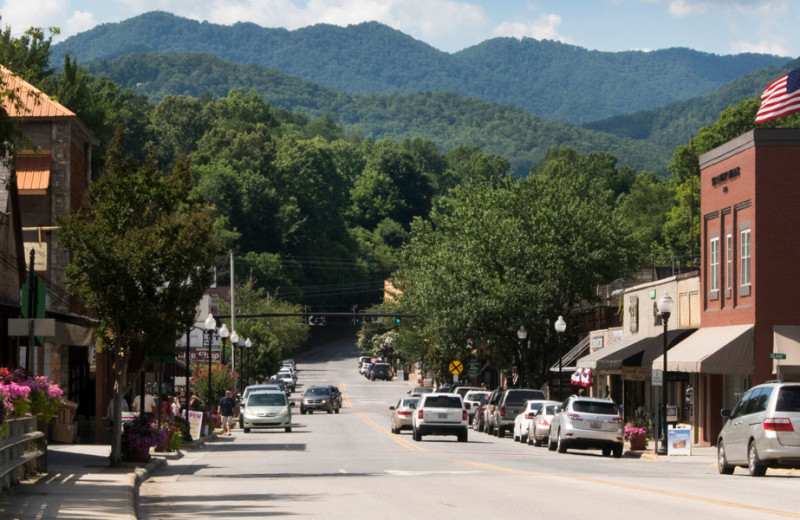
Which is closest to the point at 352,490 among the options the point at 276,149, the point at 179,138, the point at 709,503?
the point at 709,503

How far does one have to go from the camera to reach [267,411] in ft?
175

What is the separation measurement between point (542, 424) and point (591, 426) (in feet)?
18.9

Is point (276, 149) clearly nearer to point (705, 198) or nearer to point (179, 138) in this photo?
point (179, 138)

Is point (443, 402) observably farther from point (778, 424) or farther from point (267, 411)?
point (778, 424)

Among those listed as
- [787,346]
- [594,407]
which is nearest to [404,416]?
[594,407]

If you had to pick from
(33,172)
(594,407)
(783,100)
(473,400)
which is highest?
(783,100)

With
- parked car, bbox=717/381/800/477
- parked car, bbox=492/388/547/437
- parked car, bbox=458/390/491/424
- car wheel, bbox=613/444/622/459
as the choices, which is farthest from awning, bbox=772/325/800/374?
parked car, bbox=458/390/491/424

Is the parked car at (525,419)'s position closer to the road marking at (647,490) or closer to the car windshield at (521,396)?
the car windshield at (521,396)

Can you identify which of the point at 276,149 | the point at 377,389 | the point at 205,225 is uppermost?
the point at 276,149

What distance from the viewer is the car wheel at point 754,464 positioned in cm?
2556

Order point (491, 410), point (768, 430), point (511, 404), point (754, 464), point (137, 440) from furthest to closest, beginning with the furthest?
point (491, 410) → point (511, 404) → point (137, 440) → point (754, 464) → point (768, 430)

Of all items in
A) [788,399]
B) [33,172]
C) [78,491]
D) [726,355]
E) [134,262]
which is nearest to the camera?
[78,491]

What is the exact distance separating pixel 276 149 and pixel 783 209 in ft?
398

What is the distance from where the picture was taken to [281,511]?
17.4 meters
